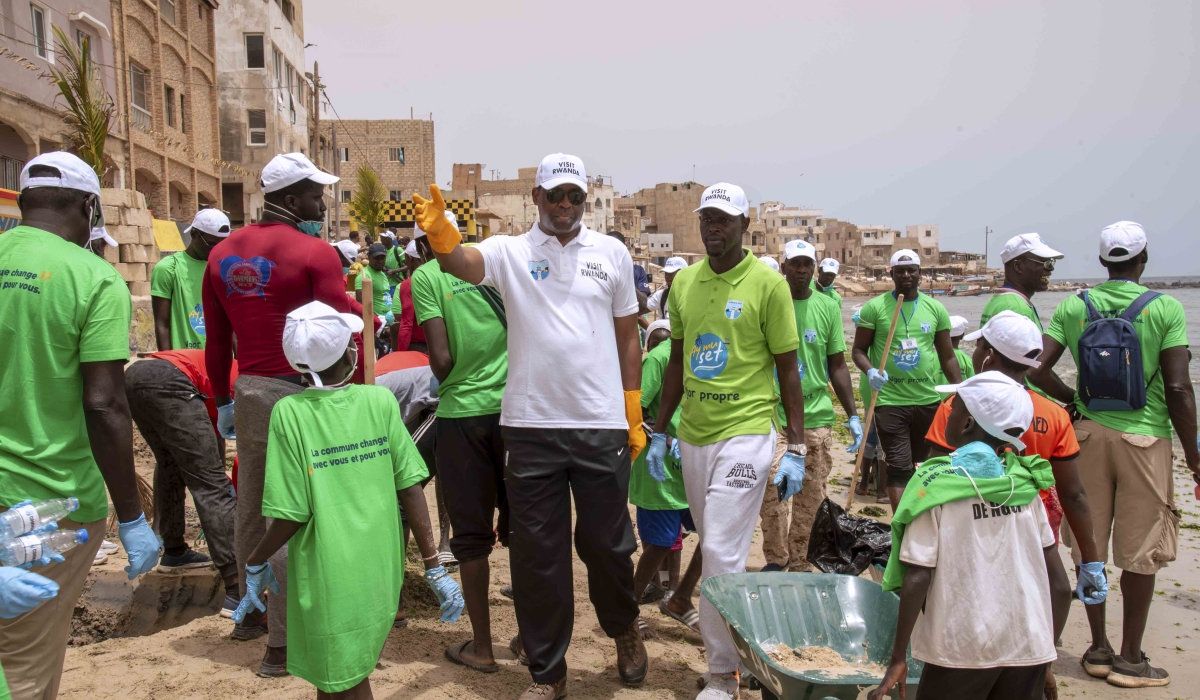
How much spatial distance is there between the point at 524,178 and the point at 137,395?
208ft

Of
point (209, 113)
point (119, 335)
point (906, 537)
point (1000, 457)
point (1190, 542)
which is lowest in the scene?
point (1190, 542)

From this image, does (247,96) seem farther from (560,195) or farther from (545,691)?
(545,691)

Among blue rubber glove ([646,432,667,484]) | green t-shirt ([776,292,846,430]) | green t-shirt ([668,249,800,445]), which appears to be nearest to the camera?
green t-shirt ([668,249,800,445])

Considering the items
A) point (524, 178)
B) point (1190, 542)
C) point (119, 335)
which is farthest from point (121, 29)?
point (524, 178)

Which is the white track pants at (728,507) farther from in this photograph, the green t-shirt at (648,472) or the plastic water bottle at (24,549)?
the plastic water bottle at (24,549)

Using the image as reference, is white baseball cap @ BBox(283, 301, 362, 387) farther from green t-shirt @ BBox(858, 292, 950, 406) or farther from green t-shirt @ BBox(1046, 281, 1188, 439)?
green t-shirt @ BBox(858, 292, 950, 406)

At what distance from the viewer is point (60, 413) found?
119 inches

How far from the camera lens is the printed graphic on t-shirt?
12.6 ft

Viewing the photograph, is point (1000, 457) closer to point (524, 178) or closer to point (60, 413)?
point (60, 413)

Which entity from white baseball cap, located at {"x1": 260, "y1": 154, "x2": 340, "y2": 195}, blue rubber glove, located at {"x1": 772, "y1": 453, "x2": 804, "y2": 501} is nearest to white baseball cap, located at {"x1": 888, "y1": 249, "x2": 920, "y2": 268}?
blue rubber glove, located at {"x1": 772, "y1": 453, "x2": 804, "y2": 501}

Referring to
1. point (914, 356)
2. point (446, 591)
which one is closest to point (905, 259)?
point (914, 356)

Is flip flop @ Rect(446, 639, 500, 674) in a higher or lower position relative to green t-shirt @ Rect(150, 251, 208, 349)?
lower

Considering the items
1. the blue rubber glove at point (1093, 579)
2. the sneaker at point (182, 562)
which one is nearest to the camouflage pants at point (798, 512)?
the blue rubber glove at point (1093, 579)

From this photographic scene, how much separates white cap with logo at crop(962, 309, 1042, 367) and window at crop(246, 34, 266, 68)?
34572 millimetres
